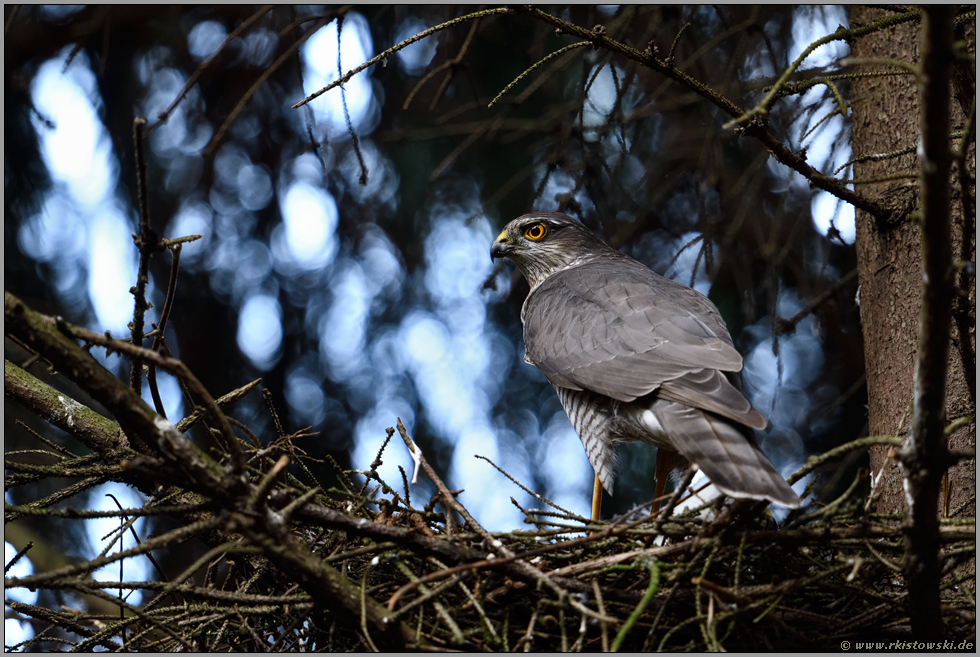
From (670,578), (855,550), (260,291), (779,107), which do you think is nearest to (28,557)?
(260,291)

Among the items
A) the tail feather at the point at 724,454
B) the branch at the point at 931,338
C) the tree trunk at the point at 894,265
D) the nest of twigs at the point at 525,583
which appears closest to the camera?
the branch at the point at 931,338

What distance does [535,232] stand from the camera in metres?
4.66

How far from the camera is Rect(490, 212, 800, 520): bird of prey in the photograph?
8.09 feet

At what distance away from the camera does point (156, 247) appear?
179cm

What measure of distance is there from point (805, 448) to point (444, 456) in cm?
252

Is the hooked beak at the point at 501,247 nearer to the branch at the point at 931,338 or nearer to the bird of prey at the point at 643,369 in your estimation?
the bird of prey at the point at 643,369

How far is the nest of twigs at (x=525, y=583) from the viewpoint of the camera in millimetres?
1880

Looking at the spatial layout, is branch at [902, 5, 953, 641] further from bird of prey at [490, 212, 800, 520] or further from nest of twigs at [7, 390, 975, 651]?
bird of prey at [490, 212, 800, 520]

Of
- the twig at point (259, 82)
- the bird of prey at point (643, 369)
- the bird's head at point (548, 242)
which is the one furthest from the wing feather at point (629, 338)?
the twig at point (259, 82)

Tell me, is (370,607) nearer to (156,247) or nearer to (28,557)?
(156,247)

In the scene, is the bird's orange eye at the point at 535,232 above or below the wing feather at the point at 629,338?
above

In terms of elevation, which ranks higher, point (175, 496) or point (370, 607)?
point (175, 496)

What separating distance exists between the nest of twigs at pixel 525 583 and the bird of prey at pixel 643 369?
25 cm

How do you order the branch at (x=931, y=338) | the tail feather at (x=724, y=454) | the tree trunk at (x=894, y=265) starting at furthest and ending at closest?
1. the tree trunk at (x=894, y=265)
2. the tail feather at (x=724, y=454)
3. the branch at (x=931, y=338)
